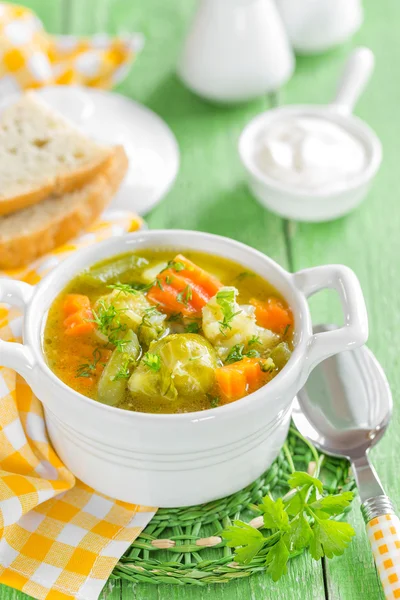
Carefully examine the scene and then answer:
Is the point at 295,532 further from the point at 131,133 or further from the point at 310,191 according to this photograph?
the point at 131,133

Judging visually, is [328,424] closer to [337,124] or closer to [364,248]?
[364,248]

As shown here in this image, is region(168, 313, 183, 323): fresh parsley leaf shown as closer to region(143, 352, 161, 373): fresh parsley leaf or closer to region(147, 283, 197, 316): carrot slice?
region(147, 283, 197, 316): carrot slice

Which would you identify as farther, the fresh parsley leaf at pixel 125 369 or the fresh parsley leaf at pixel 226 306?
the fresh parsley leaf at pixel 226 306

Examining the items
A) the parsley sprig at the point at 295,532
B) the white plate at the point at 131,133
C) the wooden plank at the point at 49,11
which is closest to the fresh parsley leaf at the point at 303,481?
the parsley sprig at the point at 295,532

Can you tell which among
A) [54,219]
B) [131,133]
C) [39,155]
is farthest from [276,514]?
[131,133]

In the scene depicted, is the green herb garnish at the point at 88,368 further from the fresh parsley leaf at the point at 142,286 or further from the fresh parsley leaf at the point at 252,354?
the fresh parsley leaf at the point at 252,354

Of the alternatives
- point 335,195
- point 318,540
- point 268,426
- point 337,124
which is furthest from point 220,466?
point 337,124
